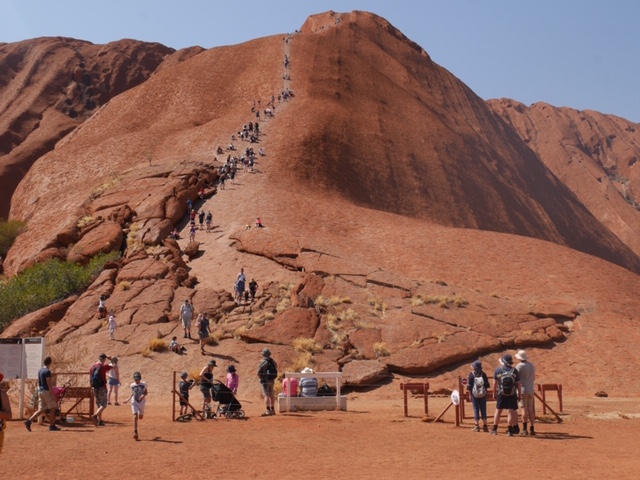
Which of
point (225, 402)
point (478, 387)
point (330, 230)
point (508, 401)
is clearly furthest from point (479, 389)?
point (330, 230)

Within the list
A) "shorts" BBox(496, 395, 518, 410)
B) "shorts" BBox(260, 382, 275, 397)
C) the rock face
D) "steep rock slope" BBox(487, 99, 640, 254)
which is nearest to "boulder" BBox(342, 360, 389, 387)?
the rock face

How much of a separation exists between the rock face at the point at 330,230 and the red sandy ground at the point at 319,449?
29.5 feet

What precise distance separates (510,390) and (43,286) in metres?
27.4

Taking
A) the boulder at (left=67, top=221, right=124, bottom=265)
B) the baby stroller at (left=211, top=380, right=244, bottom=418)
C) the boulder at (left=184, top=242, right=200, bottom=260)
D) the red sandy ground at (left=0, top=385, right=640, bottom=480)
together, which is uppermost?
the boulder at (left=67, top=221, right=124, bottom=265)

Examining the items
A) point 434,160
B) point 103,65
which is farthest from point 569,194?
point 103,65

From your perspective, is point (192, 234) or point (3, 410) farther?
point (192, 234)

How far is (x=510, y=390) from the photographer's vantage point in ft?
50.9

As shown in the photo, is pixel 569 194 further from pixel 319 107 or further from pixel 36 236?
pixel 36 236

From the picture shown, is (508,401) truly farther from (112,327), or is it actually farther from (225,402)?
(112,327)

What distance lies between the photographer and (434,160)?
69688mm

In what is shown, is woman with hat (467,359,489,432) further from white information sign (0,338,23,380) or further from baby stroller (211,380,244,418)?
white information sign (0,338,23,380)

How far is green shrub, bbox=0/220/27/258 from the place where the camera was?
50344mm

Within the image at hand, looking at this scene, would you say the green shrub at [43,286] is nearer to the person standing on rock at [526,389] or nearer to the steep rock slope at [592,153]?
the person standing on rock at [526,389]

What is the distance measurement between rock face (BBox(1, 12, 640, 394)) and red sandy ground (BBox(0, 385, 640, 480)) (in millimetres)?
8981
